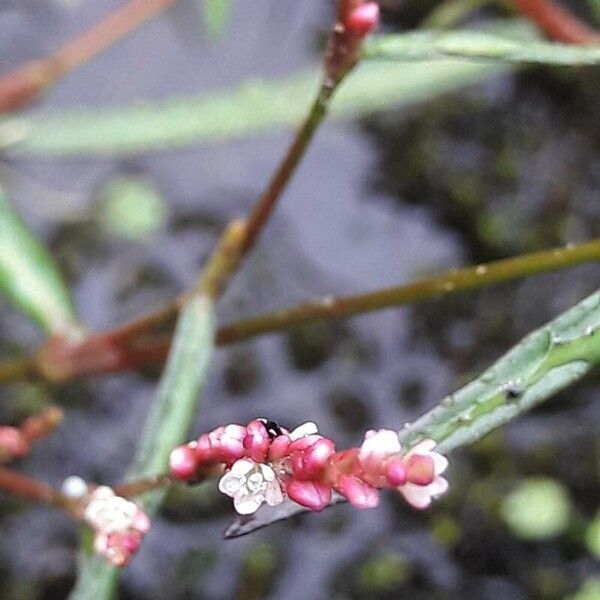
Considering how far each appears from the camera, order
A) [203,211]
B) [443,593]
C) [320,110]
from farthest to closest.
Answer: [203,211], [443,593], [320,110]

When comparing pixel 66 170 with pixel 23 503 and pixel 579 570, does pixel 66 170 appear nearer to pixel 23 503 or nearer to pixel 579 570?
pixel 23 503

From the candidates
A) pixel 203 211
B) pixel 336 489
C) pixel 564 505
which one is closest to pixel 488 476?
pixel 564 505

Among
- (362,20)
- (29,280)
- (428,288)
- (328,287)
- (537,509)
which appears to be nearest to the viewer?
(362,20)

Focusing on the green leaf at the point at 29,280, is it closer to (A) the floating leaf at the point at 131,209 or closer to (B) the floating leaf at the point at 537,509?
(A) the floating leaf at the point at 131,209

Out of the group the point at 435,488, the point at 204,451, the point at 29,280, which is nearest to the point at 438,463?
the point at 435,488

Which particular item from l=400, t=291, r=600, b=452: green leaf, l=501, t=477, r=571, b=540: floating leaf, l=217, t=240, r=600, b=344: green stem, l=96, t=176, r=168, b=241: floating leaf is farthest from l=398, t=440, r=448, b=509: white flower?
l=96, t=176, r=168, b=241: floating leaf

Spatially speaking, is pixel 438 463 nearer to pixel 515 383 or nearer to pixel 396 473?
pixel 396 473

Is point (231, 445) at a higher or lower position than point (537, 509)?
higher
